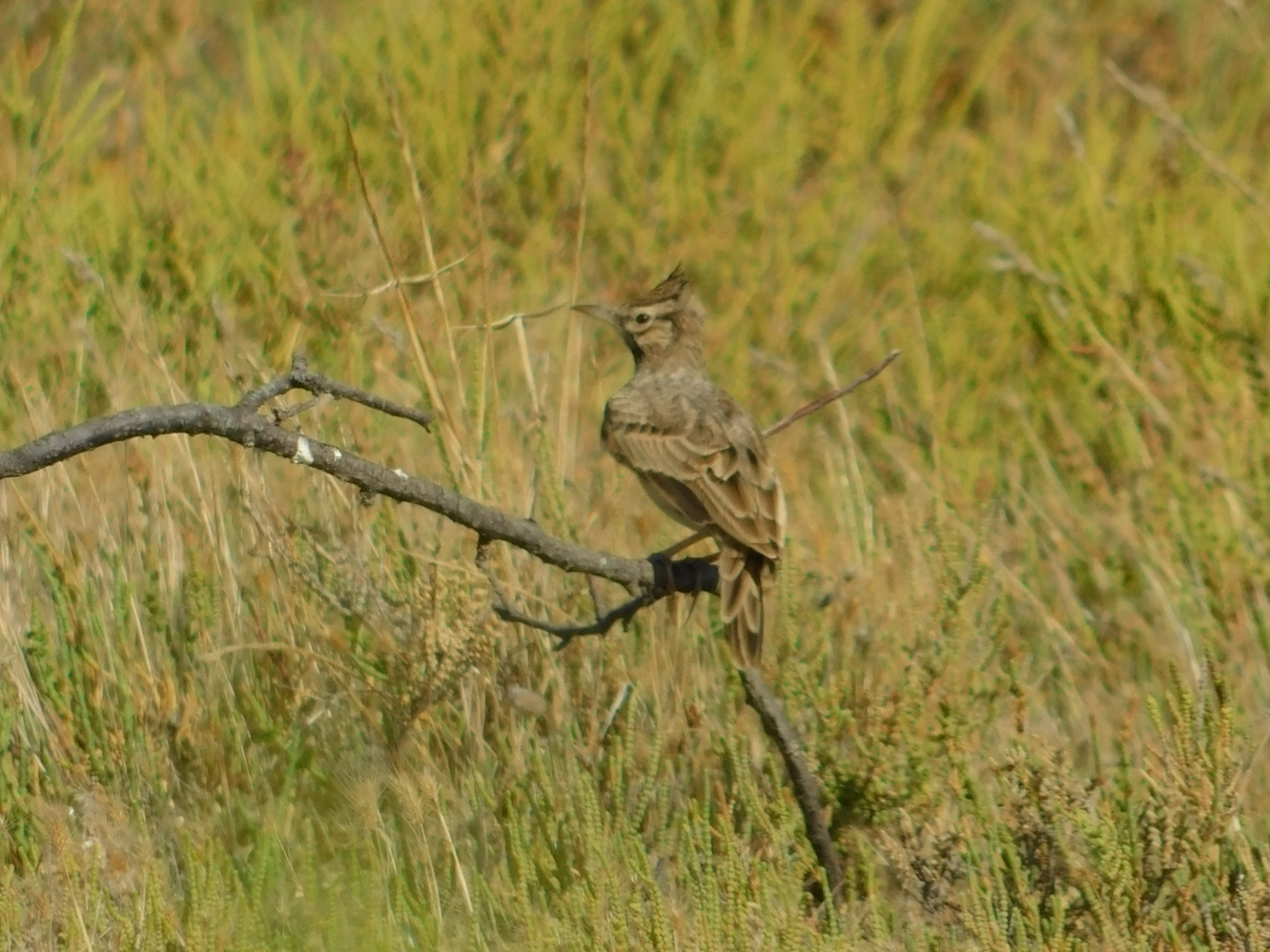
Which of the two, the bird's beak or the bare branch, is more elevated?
the bird's beak

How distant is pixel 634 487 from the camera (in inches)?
233

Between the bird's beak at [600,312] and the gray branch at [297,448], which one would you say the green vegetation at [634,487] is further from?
the gray branch at [297,448]

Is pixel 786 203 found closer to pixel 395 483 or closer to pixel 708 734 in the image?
pixel 708 734

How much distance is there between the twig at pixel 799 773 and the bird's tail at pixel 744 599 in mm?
81

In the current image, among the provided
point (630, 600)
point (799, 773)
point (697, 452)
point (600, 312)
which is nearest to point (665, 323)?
point (600, 312)

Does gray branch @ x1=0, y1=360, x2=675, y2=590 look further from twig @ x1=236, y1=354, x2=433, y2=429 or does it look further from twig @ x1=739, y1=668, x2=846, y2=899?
twig @ x1=739, y1=668, x2=846, y2=899

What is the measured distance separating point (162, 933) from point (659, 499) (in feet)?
5.60

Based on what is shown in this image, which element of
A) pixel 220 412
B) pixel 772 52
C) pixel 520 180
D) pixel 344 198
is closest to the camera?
pixel 220 412

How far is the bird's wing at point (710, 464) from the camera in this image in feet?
14.5

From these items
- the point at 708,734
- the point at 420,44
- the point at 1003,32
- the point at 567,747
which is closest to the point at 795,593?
the point at 708,734

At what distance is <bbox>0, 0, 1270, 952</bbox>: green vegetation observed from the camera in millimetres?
3830

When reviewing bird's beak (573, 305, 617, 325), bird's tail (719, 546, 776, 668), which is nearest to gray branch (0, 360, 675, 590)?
bird's tail (719, 546, 776, 668)

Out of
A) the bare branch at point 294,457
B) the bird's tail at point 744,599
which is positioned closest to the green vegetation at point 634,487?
the bird's tail at point 744,599

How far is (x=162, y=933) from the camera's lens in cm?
360
